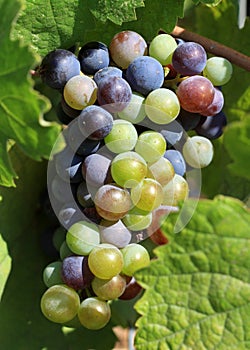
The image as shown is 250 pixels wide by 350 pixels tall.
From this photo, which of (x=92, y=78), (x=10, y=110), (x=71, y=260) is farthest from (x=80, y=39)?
(x=71, y=260)

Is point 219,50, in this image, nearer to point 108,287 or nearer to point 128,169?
point 128,169

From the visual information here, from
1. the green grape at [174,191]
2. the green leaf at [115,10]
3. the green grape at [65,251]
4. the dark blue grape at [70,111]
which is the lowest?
the green grape at [65,251]

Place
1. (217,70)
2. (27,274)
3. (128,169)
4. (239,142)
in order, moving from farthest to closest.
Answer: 1. (27,274)
2. (217,70)
3. (128,169)
4. (239,142)

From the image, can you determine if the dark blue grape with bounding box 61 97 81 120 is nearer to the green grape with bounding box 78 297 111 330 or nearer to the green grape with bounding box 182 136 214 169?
the green grape with bounding box 182 136 214 169

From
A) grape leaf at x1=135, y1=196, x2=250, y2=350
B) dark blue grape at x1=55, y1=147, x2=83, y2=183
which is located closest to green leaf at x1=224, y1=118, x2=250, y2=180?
grape leaf at x1=135, y1=196, x2=250, y2=350

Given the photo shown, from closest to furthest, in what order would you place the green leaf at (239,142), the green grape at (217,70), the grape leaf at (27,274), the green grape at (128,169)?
the green leaf at (239,142) → the green grape at (128,169) → the green grape at (217,70) → the grape leaf at (27,274)

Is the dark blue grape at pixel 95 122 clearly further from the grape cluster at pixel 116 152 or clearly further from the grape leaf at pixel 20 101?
the grape leaf at pixel 20 101

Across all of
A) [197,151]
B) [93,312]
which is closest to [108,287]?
[93,312]

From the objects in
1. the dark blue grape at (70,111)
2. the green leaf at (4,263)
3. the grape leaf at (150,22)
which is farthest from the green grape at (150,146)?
the green leaf at (4,263)
